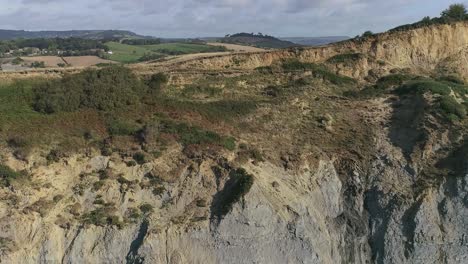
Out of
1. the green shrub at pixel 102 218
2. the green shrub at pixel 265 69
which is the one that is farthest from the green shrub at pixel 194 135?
the green shrub at pixel 265 69

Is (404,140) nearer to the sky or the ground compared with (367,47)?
nearer to the ground

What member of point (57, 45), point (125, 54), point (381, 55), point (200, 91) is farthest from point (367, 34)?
point (57, 45)

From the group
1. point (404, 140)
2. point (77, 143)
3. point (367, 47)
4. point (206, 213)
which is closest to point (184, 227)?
point (206, 213)

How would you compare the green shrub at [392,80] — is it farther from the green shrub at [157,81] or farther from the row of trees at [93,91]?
the row of trees at [93,91]

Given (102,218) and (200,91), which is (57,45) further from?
(102,218)

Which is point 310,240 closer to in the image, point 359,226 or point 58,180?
point 359,226
